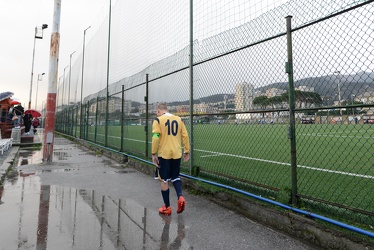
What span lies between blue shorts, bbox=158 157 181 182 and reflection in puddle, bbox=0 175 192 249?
61cm

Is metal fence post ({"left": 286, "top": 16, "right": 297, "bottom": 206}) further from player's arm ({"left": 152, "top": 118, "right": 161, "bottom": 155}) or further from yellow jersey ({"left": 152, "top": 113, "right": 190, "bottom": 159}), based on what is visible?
player's arm ({"left": 152, "top": 118, "right": 161, "bottom": 155})

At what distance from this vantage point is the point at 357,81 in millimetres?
3104

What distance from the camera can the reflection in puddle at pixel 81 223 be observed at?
10.7 ft

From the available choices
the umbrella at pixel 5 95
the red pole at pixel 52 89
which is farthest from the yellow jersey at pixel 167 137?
the umbrella at pixel 5 95

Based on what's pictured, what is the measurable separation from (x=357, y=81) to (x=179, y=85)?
164 inches

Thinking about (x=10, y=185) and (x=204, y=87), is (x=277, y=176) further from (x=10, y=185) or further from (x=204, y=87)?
(x=10, y=185)

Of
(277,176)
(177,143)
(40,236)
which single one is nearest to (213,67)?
(177,143)

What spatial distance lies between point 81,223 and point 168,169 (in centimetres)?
150

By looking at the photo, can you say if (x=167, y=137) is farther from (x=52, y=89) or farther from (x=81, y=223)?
(x=52, y=89)

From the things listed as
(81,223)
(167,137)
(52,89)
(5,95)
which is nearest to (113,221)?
(81,223)

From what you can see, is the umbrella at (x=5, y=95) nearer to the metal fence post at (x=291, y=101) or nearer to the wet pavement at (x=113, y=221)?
the wet pavement at (x=113, y=221)

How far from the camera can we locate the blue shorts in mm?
4391

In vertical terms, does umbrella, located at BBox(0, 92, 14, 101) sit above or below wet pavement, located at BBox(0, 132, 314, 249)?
above

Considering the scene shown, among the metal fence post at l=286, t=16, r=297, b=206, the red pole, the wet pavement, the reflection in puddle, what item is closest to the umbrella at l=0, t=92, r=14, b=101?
the red pole
